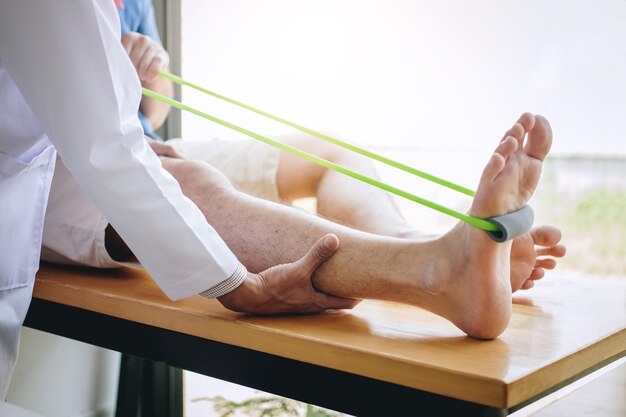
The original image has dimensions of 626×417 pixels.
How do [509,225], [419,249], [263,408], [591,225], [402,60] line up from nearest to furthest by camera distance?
[509,225] → [419,249] → [263,408] → [402,60] → [591,225]

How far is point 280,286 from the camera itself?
1217 mm

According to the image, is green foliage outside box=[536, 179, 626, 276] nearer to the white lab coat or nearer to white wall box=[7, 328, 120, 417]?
white wall box=[7, 328, 120, 417]

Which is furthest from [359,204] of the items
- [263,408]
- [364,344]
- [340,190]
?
[263,408]

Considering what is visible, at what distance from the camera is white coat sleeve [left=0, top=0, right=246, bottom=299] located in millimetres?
1019

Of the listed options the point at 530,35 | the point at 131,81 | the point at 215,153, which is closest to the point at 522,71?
the point at 530,35

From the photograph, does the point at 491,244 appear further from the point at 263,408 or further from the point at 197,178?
the point at 263,408

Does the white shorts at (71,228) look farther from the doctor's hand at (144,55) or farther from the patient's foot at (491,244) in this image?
the patient's foot at (491,244)

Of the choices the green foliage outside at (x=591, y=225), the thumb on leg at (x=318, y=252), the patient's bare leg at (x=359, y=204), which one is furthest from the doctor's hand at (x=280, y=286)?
the green foliage outside at (x=591, y=225)

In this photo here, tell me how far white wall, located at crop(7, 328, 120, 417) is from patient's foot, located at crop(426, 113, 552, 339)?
1626 millimetres

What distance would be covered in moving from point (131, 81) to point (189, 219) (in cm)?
24

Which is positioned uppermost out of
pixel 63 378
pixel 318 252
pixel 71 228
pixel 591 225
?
pixel 318 252

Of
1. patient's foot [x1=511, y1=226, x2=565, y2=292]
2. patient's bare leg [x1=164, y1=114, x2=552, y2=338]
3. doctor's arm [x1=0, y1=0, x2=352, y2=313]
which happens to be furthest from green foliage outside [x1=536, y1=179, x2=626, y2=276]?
doctor's arm [x1=0, y1=0, x2=352, y2=313]

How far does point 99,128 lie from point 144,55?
731 mm

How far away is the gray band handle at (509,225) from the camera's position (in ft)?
3.25
